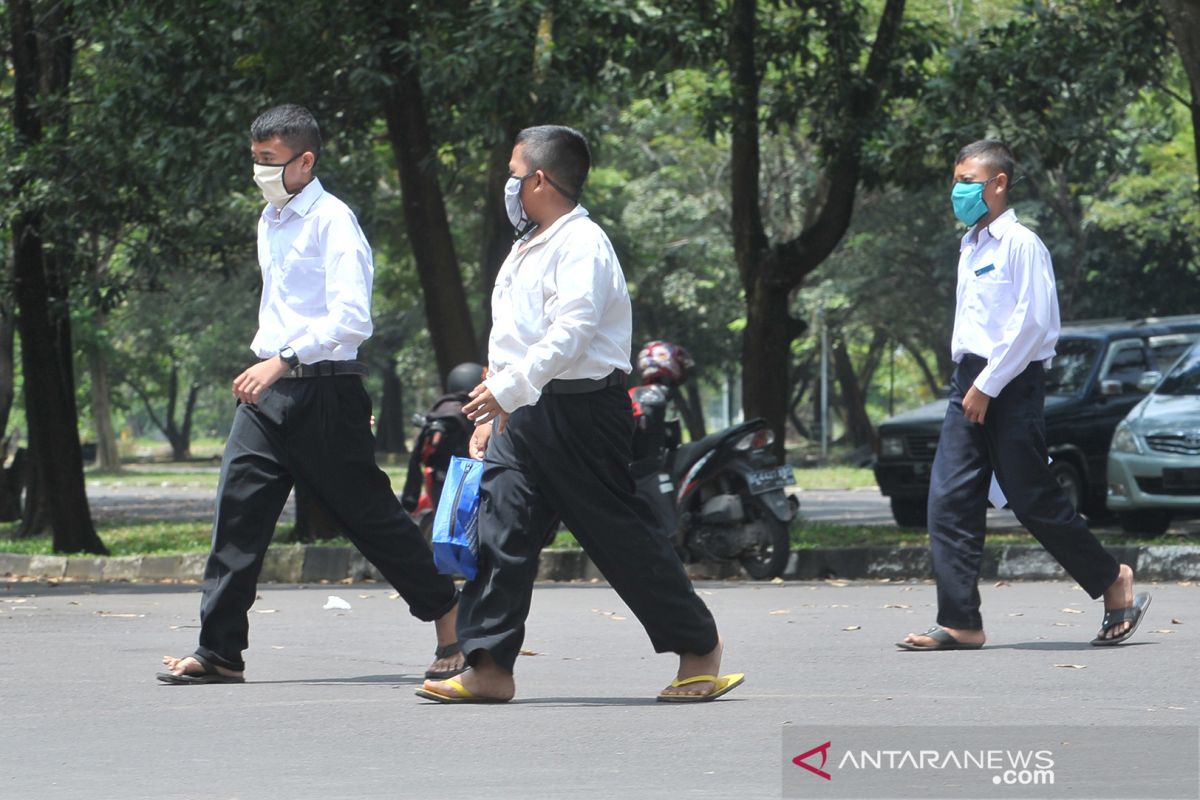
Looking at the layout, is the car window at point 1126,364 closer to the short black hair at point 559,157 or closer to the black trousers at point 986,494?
the black trousers at point 986,494

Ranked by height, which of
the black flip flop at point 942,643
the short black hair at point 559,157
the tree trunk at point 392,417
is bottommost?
the tree trunk at point 392,417

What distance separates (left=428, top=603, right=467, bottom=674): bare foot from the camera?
691 cm

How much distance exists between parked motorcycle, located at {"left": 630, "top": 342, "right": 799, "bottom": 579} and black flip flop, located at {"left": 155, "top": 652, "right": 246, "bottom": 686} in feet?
18.7

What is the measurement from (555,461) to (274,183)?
61.0 inches

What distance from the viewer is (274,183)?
685 centimetres

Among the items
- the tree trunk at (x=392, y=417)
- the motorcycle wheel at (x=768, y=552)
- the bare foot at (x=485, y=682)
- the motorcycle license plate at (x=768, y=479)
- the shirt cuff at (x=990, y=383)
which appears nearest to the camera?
the bare foot at (x=485, y=682)

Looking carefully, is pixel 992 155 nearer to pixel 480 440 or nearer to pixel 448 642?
pixel 480 440

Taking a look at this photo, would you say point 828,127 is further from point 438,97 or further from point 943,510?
Result: point 943,510

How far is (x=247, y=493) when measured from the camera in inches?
267

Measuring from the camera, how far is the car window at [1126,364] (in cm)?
1700

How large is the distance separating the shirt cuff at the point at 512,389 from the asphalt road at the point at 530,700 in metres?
0.95

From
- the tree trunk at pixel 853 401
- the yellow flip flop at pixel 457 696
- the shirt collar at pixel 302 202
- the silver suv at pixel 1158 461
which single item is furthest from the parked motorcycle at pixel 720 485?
the tree trunk at pixel 853 401

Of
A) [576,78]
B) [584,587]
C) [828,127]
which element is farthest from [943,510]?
[828,127]

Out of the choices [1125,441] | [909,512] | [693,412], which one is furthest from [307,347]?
[693,412]
